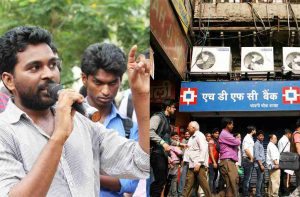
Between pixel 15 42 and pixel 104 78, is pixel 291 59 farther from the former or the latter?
pixel 15 42

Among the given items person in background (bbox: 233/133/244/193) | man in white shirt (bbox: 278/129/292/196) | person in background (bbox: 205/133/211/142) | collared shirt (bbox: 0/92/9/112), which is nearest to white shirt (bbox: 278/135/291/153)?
man in white shirt (bbox: 278/129/292/196)

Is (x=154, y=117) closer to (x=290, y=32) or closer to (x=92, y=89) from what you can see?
(x=92, y=89)

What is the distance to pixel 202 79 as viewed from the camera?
111 centimetres

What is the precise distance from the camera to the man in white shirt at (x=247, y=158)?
3.73ft

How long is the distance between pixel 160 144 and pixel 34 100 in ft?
1.42

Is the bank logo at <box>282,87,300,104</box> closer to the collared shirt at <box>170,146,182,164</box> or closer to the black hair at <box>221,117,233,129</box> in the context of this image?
the black hair at <box>221,117,233,129</box>

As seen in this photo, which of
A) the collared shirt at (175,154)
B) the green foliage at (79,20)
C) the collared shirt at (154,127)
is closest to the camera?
the collared shirt at (154,127)

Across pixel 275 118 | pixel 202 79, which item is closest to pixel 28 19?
pixel 202 79

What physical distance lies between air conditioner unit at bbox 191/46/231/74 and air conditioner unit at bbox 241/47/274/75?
0.05 meters

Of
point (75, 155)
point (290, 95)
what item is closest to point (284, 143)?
point (290, 95)

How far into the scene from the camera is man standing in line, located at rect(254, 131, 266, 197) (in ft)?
3.76

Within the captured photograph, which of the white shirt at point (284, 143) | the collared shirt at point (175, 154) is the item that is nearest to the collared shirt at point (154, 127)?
the collared shirt at point (175, 154)

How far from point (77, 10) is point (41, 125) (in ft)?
3.94

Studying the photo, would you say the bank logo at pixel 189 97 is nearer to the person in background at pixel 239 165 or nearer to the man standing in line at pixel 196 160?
the man standing in line at pixel 196 160
